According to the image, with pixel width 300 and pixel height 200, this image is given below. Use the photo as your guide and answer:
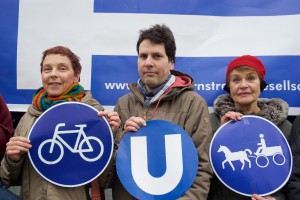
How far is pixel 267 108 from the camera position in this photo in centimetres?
252

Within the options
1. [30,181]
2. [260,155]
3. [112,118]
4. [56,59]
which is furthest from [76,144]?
[260,155]

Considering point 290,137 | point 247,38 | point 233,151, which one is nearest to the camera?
point 233,151

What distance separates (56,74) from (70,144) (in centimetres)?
45

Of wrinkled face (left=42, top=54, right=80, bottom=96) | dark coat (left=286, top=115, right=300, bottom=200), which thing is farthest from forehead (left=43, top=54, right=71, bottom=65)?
dark coat (left=286, top=115, right=300, bottom=200)

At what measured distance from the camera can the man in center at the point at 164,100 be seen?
2.24m

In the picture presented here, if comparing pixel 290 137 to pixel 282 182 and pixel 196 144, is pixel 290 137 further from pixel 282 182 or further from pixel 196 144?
pixel 196 144

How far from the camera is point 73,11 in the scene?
3.19 metres

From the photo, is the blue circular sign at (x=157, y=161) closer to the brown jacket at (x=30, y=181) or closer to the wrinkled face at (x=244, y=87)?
the brown jacket at (x=30, y=181)

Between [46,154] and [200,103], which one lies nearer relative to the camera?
[46,154]

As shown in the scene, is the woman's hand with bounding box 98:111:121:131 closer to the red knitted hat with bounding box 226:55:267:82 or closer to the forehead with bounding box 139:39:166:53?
the forehead with bounding box 139:39:166:53

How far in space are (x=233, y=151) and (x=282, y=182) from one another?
1.07 feet

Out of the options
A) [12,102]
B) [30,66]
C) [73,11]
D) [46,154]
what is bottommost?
[46,154]

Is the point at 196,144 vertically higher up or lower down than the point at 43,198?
higher up

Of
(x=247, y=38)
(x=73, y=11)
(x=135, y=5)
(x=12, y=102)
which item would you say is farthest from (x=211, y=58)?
(x=12, y=102)
